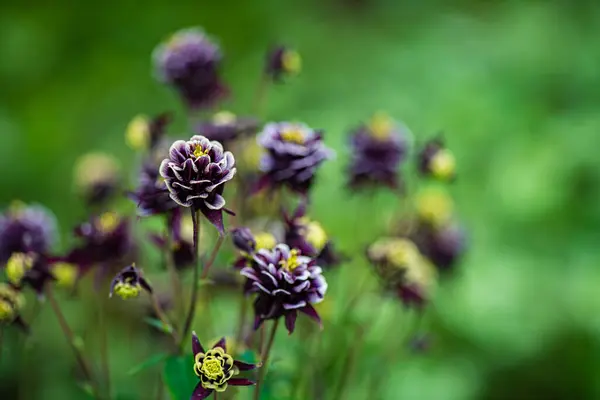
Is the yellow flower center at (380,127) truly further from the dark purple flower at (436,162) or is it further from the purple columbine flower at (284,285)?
the purple columbine flower at (284,285)

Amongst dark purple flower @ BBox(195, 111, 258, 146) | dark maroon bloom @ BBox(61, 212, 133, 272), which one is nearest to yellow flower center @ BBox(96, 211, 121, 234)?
dark maroon bloom @ BBox(61, 212, 133, 272)

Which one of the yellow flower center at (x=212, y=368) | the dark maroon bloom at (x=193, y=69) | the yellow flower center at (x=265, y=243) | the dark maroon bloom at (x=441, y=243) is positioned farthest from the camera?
the dark maroon bloom at (x=441, y=243)

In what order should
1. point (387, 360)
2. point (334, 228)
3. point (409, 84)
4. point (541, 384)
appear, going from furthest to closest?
point (409, 84) < point (334, 228) < point (541, 384) < point (387, 360)

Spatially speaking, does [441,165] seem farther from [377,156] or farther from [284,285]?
[284,285]

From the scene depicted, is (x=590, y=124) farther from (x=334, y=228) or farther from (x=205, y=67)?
(x=205, y=67)

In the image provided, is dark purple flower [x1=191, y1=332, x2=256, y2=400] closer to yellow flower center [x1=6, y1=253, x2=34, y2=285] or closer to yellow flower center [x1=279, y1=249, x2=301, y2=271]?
yellow flower center [x1=279, y1=249, x2=301, y2=271]

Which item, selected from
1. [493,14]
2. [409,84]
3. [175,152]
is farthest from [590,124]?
[175,152]

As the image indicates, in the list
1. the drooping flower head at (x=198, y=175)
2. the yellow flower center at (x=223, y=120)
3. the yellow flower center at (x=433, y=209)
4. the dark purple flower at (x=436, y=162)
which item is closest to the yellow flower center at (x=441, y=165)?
the dark purple flower at (x=436, y=162)
